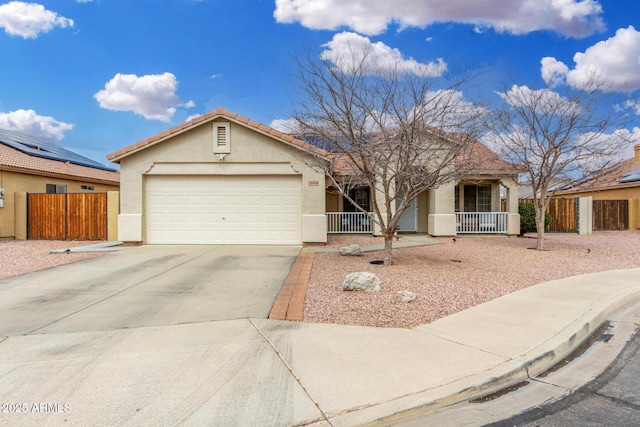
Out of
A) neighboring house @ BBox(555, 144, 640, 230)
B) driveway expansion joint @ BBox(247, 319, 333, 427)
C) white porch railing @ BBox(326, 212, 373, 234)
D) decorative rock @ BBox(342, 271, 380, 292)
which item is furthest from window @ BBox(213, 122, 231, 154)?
neighboring house @ BBox(555, 144, 640, 230)

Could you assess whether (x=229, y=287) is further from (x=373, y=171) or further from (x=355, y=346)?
(x=373, y=171)

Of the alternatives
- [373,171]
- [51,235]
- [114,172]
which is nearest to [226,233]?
[373,171]

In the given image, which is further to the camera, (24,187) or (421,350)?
(24,187)

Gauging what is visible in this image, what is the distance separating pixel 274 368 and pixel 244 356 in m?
0.45

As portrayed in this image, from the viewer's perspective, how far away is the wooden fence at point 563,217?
20.4 metres

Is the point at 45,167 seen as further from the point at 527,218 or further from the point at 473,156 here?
the point at 527,218

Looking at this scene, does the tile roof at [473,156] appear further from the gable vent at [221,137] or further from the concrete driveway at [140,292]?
the gable vent at [221,137]

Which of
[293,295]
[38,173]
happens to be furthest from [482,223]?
[38,173]

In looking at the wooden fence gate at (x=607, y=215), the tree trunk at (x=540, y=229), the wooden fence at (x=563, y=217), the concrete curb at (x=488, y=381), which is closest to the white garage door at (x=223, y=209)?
the tree trunk at (x=540, y=229)

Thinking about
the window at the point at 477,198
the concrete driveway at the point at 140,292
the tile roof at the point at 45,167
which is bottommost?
the concrete driveway at the point at 140,292

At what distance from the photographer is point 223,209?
1405 cm

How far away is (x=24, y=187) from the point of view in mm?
17672

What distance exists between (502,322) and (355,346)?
7.35ft

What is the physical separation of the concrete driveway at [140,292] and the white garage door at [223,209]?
2.85 meters
